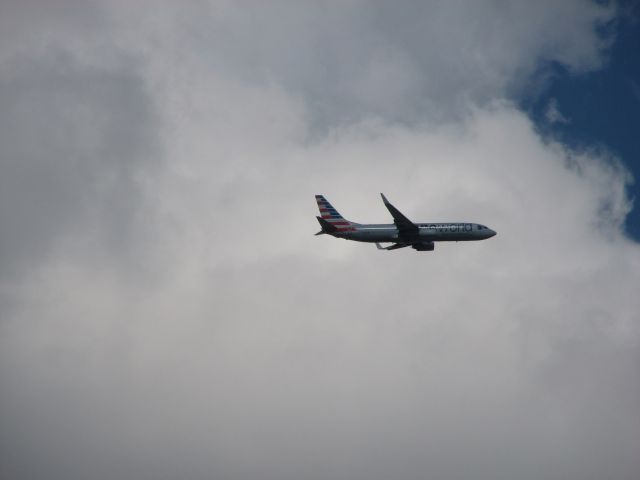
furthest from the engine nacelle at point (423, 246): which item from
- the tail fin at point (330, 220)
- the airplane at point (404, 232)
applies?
the tail fin at point (330, 220)

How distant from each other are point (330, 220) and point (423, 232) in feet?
57.0

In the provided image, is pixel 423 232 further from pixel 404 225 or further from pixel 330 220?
pixel 330 220

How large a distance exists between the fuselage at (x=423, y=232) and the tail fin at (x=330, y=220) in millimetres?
610

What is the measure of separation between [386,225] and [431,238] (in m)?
8.48

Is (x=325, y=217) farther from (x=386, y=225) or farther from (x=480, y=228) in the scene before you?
(x=480, y=228)

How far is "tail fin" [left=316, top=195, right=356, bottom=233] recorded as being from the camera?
130000 mm

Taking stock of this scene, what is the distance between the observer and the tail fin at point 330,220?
13000 centimetres

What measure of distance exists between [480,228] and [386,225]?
689 inches

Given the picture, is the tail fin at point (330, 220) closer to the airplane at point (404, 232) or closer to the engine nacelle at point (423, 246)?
the airplane at point (404, 232)

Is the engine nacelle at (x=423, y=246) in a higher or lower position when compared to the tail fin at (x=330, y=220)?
lower

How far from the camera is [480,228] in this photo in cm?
13300

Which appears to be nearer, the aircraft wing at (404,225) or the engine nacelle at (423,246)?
the aircraft wing at (404,225)

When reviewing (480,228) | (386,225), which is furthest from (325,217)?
(480,228)

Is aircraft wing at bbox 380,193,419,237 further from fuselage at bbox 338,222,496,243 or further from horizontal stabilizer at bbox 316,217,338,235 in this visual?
horizontal stabilizer at bbox 316,217,338,235
